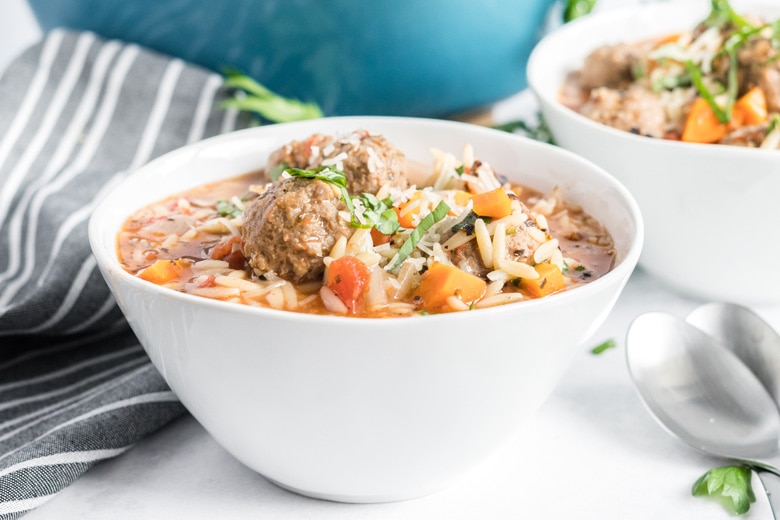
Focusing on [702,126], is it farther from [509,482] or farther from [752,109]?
[509,482]

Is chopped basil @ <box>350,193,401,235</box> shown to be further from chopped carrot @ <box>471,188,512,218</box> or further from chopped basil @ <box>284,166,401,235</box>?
chopped carrot @ <box>471,188,512,218</box>

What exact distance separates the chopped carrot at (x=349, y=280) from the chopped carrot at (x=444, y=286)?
0.53ft

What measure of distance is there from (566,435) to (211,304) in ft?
4.53

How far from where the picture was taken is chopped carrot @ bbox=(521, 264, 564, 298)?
109 inches

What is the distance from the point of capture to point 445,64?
16.8 ft

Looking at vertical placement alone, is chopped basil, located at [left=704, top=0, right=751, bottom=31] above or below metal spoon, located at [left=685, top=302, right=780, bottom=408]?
above

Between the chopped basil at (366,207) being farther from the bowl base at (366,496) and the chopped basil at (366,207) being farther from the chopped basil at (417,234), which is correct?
the bowl base at (366,496)

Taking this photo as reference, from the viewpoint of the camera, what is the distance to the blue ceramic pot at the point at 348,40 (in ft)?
15.8

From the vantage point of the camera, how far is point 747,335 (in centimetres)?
350

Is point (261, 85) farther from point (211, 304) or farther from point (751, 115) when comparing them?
point (211, 304)

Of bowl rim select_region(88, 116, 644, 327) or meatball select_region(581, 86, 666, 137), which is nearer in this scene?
bowl rim select_region(88, 116, 644, 327)

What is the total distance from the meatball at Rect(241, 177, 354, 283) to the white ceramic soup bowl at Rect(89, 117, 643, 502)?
1.17 feet

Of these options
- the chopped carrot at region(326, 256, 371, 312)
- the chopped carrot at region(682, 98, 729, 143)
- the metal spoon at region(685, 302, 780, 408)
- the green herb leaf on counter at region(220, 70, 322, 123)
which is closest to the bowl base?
the chopped carrot at region(326, 256, 371, 312)

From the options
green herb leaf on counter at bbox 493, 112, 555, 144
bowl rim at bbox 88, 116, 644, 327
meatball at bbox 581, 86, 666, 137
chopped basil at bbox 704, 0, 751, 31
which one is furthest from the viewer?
green herb leaf on counter at bbox 493, 112, 555, 144
